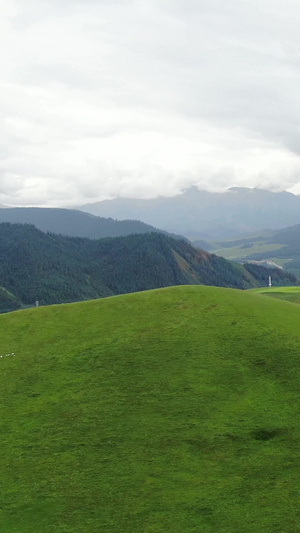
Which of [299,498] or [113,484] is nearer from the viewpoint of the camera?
[299,498]

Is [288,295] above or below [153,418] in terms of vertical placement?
above

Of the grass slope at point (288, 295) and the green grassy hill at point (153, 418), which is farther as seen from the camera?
the grass slope at point (288, 295)

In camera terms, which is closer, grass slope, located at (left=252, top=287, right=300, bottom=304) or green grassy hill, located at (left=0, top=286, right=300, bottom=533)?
green grassy hill, located at (left=0, top=286, right=300, bottom=533)

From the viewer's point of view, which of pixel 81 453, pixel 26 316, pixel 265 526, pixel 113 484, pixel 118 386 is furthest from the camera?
pixel 26 316

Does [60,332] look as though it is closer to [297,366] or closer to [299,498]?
[297,366]

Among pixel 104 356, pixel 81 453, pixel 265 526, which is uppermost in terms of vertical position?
pixel 104 356

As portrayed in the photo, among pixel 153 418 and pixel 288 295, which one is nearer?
pixel 153 418

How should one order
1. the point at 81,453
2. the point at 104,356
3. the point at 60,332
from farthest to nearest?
the point at 60,332, the point at 104,356, the point at 81,453

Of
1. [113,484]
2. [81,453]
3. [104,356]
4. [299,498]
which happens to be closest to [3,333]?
[104,356]
